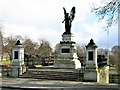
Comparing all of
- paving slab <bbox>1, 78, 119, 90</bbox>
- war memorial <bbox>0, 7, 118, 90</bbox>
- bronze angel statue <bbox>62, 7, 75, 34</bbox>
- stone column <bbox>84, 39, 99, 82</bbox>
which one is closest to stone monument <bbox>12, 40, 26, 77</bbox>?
war memorial <bbox>0, 7, 118, 90</bbox>

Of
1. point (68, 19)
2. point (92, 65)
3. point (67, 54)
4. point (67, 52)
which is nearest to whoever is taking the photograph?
point (92, 65)

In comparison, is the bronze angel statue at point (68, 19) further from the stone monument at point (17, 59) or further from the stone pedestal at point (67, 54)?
the stone monument at point (17, 59)

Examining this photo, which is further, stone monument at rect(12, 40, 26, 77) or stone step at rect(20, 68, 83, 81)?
stone monument at rect(12, 40, 26, 77)

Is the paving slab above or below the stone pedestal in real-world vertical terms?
below

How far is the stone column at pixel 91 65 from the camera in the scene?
23188 millimetres

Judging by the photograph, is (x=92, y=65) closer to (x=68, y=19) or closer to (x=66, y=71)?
(x=66, y=71)

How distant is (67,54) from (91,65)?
7457 millimetres

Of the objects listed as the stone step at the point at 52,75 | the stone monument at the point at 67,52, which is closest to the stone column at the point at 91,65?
the stone step at the point at 52,75

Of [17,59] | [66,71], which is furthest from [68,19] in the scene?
[17,59]

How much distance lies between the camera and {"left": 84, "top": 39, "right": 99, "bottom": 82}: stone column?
23.2m

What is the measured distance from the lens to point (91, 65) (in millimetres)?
23562

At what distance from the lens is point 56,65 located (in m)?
30.6

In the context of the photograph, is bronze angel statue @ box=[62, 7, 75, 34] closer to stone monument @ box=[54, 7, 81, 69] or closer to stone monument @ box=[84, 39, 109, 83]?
stone monument @ box=[54, 7, 81, 69]

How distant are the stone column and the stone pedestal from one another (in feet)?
21.8
